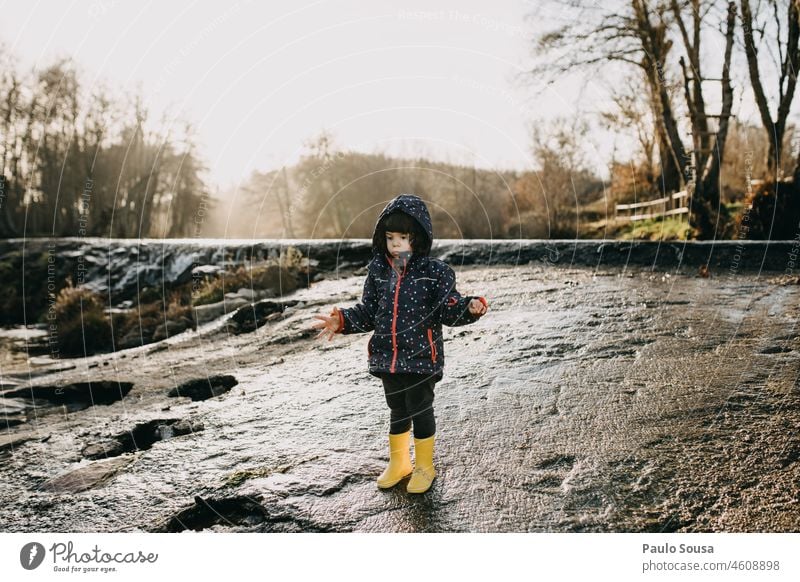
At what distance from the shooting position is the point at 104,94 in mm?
12836

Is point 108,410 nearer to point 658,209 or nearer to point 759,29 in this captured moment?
point 759,29

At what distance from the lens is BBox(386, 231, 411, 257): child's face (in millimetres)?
2801

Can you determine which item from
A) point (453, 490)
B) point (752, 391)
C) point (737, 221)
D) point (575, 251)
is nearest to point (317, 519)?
point (453, 490)

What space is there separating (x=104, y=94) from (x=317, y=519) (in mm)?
13071

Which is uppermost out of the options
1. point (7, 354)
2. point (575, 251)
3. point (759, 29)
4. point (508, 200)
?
point (759, 29)

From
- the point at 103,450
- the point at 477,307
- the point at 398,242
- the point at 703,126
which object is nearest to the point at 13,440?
the point at 103,450

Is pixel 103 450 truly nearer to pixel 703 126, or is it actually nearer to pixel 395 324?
pixel 395 324

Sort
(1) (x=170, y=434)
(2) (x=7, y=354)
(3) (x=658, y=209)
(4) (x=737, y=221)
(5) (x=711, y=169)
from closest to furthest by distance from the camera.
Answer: (1) (x=170, y=434) → (2) (x=7, y=354) → (4) (x=737, y=221) → (5) (x=711, y=169) → (3) (x=658, y=209)

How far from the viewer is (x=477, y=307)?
261cm

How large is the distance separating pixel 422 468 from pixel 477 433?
0.54 m

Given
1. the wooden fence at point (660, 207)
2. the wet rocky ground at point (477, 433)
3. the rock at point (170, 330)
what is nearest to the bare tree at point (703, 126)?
the wooden fence at point (660, 207)

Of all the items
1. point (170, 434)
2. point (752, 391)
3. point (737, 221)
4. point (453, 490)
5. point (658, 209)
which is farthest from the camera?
point (658, 209)

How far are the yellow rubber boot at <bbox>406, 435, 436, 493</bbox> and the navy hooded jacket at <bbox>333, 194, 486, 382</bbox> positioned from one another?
0.31 metres

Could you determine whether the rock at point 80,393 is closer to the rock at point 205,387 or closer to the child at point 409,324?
the rock at point 205,387
